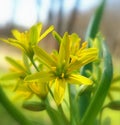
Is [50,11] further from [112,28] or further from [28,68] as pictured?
[112,28]

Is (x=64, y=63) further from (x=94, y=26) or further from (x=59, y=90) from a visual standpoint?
(x=94, y=26)

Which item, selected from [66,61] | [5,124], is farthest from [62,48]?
[5,124]

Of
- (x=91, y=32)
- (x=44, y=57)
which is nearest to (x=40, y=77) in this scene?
(x=44, y=57)

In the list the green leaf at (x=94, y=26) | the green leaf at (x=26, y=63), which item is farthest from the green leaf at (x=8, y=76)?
the green leaf at (x=94, y=26)

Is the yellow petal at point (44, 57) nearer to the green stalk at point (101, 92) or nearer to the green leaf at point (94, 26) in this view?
the green stalk at point (101, 92)

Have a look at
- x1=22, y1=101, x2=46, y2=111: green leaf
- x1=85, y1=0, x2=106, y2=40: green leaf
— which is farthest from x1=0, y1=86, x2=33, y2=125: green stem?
x1=85, y1=0, x2=106, y2=40: green leaf

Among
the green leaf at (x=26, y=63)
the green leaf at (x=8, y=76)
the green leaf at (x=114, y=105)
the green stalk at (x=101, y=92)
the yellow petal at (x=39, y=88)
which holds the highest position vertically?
the green leaf at (x=26, y=63)

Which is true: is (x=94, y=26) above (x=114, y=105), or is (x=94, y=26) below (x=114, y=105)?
above
